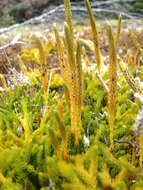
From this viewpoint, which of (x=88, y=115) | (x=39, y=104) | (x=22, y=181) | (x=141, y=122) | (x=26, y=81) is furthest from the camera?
(x=26, y=81)

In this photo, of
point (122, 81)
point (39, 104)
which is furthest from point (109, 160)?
point (122, 81)

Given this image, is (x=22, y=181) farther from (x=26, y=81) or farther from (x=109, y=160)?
(x=26, y=81)

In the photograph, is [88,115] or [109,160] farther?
[88,115]

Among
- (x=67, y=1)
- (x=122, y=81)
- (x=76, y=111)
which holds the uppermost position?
(x=67, y=1)

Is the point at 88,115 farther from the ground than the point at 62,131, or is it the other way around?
the point at 62,131

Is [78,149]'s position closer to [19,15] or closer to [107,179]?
[107,179]

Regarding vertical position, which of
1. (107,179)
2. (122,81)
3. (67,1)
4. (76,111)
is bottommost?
(122,81)

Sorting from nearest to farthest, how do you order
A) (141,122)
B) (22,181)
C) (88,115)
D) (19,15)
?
(141,122) → (22,181) → (88,115) → (19,15)

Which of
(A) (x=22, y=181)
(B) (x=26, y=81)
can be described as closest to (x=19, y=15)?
(B) (x=26, y=81)

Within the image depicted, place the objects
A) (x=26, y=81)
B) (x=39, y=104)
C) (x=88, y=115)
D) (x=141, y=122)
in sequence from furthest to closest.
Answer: (x=26, y=81) → (x=39, y=104) → (x=88, y=115) → (x=141, y=122)
